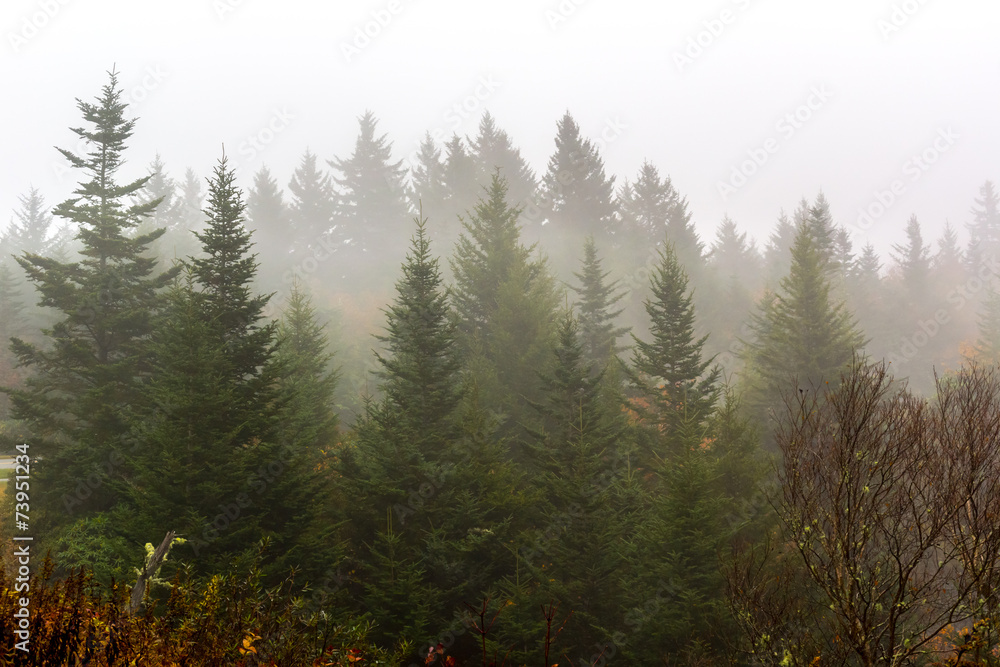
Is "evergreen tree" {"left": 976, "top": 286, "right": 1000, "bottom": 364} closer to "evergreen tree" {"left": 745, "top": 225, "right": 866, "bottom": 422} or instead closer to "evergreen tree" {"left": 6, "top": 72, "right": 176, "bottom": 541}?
"evergreen tree" {"left": 745, "top": 225, "right": 866, "bottom": 422}

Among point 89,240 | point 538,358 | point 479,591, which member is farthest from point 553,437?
point 89,240

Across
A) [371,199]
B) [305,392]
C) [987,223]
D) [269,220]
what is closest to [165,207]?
[269,220]

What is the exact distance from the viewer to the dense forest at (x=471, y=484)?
10.2 meters

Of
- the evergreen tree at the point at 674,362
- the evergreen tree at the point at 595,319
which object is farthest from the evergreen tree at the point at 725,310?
the evergreen tree at the point at 674,362

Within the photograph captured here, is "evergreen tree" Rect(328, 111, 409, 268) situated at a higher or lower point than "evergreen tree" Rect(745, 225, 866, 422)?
higher

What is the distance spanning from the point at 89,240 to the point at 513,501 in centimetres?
2108

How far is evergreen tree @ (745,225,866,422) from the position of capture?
27750 millimetres

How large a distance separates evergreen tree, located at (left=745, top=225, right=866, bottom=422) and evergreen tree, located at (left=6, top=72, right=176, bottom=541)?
99.8ft

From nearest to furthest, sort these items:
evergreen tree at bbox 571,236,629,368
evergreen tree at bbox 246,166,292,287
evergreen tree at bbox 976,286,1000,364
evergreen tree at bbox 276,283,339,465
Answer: evergreen tree at bbox 276,283,339,465 → evergreen tree at bbox 571,236,629,368 → evergreen tree at bbox 976,286,1000,364 → evergreen tree at bbox 246,166,292,287

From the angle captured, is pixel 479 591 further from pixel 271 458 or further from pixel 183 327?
pixel 183 327

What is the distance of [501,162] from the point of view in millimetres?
59719

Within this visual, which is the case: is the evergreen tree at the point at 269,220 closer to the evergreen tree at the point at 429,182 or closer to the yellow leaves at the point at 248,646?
the evergreen tree at the point at 429,182

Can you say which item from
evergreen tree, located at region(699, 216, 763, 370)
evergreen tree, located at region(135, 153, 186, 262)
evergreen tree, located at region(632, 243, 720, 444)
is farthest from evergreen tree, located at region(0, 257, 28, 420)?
evergreen tree, located at region(699, 216, 763, 370)

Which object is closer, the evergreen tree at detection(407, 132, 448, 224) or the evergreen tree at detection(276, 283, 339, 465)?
the evergreen tree at detection(276, 283, 339, 465)
